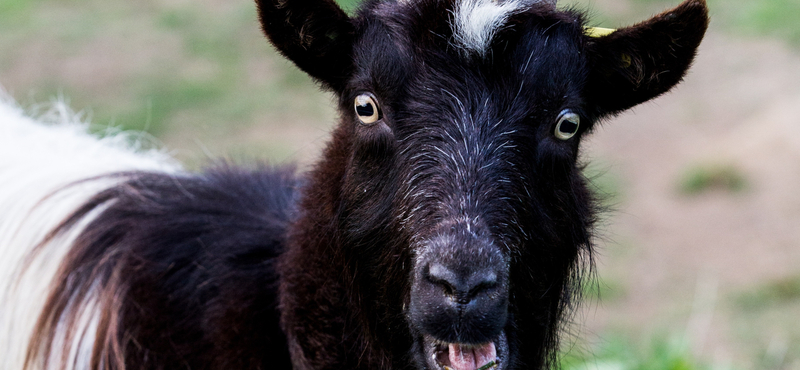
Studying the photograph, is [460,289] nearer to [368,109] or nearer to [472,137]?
[472,137]

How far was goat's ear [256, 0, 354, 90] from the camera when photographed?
119 inches

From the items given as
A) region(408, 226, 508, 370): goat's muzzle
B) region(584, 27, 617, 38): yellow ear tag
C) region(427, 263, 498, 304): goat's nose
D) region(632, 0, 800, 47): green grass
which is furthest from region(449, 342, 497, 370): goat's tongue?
region(632, 0, 800, 47): green grass

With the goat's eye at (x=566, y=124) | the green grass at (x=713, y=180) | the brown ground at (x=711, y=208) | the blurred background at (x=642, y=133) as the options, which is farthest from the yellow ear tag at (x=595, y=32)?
the green grass at (x=713, y=180)

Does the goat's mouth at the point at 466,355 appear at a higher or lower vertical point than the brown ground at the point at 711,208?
lower

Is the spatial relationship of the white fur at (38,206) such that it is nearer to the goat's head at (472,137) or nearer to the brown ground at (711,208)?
the goat's head at (472,137)

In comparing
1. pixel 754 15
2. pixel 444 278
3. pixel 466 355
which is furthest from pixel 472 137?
pixel 754 15

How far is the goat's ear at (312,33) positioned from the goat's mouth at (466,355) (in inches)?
44.4

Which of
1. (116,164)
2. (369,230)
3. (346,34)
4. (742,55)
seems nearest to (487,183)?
(369,230)

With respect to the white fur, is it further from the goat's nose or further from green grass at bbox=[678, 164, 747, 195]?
green grass at bbox=[678, 164, 747, 195]

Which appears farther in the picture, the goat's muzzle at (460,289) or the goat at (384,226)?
the goat at (384,226)

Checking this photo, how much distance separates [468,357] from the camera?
2750mm

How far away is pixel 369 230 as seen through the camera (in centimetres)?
297

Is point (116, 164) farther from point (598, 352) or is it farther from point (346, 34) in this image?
point (598, 352)

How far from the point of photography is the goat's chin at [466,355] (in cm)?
274
